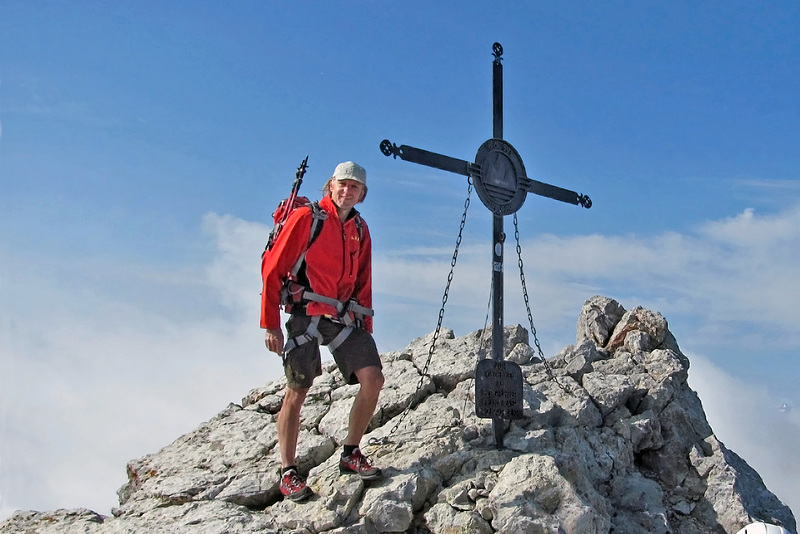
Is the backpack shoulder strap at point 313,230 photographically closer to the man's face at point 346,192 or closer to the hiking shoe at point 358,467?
the man's face at point 346,192

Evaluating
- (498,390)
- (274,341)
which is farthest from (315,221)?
(498,390)

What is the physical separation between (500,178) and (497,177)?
0.19 ft

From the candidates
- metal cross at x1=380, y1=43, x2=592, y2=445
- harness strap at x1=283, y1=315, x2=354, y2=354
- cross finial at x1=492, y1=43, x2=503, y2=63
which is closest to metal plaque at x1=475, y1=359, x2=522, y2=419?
metal cross at x1=380, y1=43, x2=592, y2=445

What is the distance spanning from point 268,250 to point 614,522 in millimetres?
4885

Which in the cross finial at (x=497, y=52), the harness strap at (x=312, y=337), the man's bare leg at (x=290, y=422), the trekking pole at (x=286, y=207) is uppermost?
the cross finial at (x=497, y=52)

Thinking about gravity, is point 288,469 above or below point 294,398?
below

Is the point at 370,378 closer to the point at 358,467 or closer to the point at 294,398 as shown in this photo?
the point at 294,398

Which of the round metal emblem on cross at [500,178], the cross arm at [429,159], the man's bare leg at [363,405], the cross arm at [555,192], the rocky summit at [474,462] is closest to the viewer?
the rocky summit at [474,462]

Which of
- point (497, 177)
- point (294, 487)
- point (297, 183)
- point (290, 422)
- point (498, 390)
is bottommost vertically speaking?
point (294, 487)

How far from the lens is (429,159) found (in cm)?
839

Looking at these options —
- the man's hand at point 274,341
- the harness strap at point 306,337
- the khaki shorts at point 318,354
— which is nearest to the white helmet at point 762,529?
the khaki shorts at point 318,354

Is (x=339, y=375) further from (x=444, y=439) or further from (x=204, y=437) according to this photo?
(x=444, y=439)

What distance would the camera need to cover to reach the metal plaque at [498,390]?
8492 mm

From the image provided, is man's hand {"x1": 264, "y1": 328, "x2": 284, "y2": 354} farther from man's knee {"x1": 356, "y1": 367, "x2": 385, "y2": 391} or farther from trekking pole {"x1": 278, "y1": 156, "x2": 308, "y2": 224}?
trekking pole {"x1": 278, "y1": 156, "x2": 308, "y2": 224}
